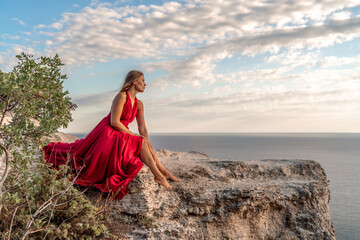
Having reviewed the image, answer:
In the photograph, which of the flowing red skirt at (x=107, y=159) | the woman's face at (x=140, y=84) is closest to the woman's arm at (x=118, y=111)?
the flowing red skirt at (x=107, y=159)

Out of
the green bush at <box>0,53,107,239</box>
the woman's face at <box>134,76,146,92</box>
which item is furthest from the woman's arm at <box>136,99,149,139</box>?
the green bush at <box>0,53,107,239</box>

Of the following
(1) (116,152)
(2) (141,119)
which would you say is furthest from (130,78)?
(1) (116,152)

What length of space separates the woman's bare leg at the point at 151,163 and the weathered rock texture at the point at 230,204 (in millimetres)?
127

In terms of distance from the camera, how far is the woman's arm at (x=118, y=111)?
6.63 meters

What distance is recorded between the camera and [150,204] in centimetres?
617

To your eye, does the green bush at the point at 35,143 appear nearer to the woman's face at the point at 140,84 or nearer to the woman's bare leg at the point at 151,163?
the woman's bare leg at the point at 151,163

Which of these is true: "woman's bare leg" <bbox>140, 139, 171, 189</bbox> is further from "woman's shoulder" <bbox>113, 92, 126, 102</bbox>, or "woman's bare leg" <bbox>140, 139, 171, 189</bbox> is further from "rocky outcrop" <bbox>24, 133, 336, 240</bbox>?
"woman's shoulder" <bbox>113, 92, 126, 102</bbox>

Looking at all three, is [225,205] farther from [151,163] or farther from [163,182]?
[151,163]

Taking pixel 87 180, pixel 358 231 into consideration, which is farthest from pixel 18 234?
pixel 358 231

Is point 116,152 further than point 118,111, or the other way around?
point 118,111

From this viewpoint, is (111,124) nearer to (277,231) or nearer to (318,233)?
(277,231)

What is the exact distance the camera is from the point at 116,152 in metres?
6.30

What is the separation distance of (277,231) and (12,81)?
6796mm

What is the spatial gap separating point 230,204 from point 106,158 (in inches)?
117
